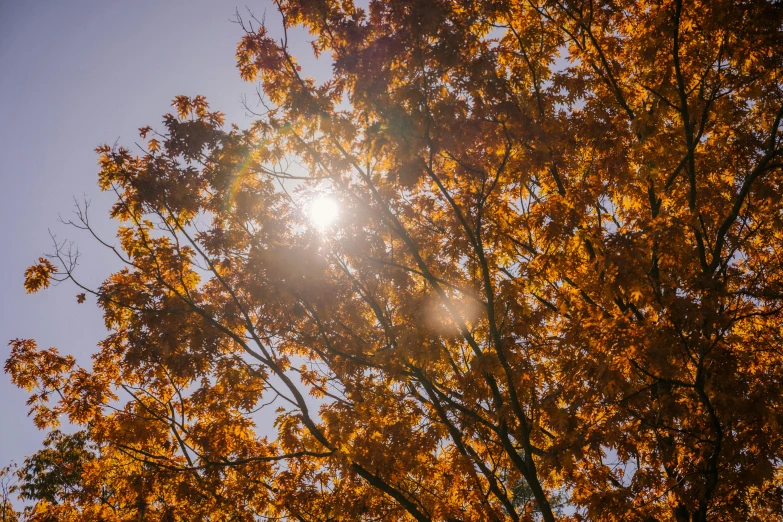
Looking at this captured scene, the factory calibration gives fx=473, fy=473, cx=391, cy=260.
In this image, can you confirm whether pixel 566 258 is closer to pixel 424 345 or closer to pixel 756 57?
pixel 424 345

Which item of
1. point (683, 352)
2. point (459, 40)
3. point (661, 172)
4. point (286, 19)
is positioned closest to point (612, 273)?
point (683, 352)

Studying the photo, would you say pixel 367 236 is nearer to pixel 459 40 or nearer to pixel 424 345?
pixel 424 345

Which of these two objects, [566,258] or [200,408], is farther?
[200,408]

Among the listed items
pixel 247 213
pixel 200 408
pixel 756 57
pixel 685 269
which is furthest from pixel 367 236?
pixel 756 57

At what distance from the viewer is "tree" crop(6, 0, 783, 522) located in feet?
19.1

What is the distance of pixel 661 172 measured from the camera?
8.05 m

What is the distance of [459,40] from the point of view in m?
5.82

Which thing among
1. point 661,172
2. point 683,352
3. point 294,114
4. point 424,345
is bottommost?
point 683,352

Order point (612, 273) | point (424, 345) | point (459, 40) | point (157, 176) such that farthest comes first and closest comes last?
point (157, 176), point (424, 345), point (459, 40), point (612, 273)

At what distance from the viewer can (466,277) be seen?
27.2ft

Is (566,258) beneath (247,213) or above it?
beneath

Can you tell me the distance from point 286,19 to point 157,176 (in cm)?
327

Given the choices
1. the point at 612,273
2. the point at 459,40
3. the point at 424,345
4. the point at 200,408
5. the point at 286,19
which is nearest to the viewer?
the point at 612,273

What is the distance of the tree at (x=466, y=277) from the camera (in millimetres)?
5812
